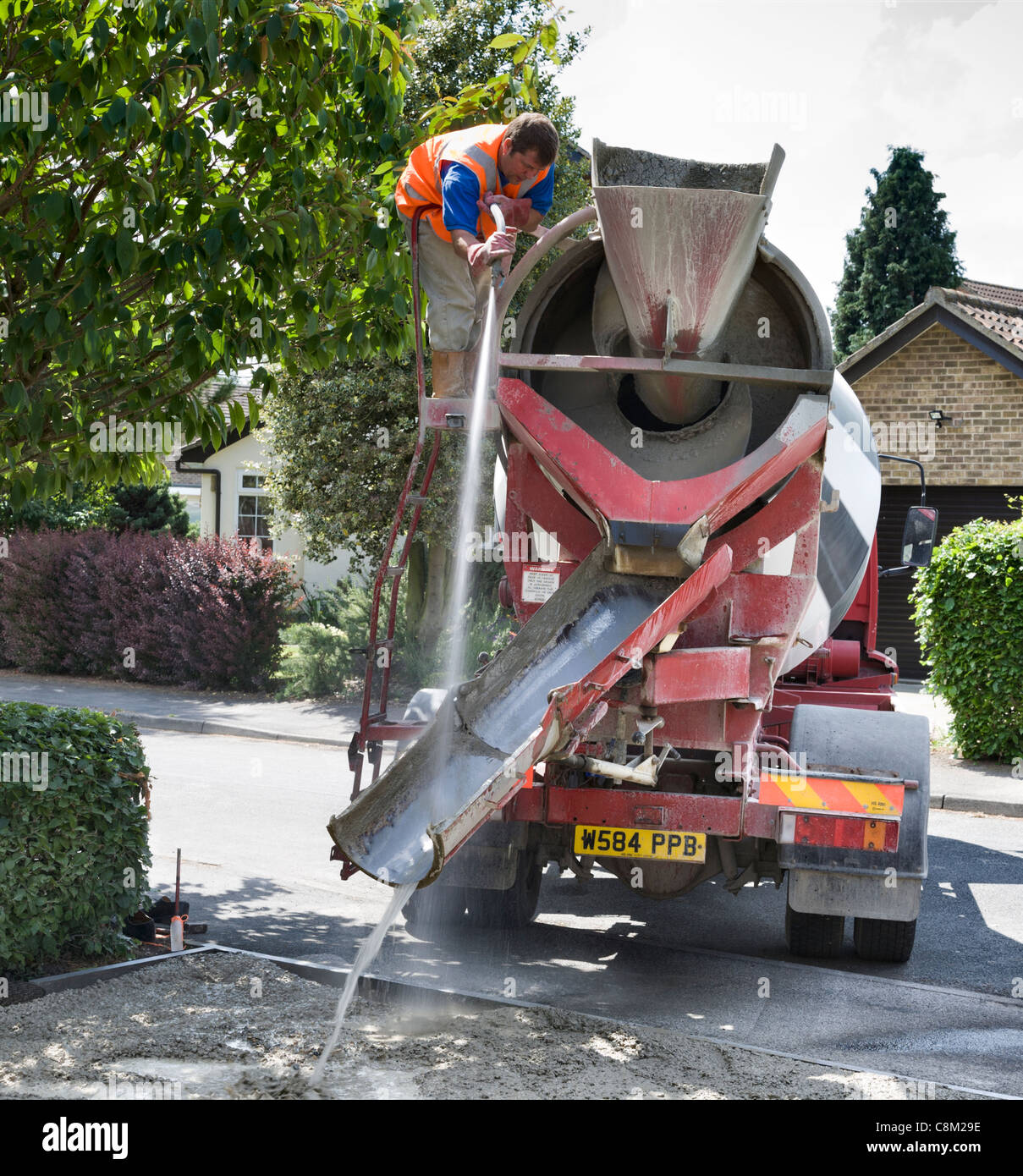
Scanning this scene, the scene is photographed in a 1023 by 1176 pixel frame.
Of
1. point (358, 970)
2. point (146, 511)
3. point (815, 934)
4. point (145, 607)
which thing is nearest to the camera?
point (358, 970)

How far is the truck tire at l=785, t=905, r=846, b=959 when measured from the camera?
245 inches

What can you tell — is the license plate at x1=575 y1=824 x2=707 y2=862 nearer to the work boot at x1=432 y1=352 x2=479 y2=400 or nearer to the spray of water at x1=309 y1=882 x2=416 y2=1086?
the spray of water at x1=309 y1=882 x2=416 y2=1086

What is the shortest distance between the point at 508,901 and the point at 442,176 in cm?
347

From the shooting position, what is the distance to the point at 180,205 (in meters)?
6.30

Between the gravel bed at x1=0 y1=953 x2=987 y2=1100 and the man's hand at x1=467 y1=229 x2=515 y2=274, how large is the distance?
3.00 meters

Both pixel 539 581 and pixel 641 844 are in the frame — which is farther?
pixel 539 581

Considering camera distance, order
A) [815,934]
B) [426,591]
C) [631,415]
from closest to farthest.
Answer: [631,415] → [815,934] → [426,591]

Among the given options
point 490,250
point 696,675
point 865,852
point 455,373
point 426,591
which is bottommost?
point 865,852

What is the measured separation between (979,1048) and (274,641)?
13671 millimetres

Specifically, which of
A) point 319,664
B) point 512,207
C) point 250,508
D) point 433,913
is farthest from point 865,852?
point 250,508

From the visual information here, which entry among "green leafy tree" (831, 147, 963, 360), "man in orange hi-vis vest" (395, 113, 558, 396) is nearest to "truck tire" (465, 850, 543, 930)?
"man in orange hi-vis vest" (395, 113, 558, 396)

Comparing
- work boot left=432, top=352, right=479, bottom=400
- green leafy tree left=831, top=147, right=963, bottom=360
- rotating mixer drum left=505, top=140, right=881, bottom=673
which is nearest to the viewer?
rotating mixer drum left=505, top=140, right=881, bottom=673

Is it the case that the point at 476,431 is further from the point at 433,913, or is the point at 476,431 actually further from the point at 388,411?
the point at 388,411

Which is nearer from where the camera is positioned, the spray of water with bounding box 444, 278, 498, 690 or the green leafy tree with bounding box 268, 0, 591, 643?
the spray of water with bounding box 444, 278, 498, 690
